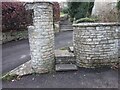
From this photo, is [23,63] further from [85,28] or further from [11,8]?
[11,8]

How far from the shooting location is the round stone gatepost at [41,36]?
6.16 metres

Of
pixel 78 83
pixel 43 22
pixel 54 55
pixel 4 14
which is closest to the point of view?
pixel 78 83

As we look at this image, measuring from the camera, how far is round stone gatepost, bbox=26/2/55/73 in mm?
6164

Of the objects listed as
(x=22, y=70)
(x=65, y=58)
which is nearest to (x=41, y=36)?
(x=65, y=58)

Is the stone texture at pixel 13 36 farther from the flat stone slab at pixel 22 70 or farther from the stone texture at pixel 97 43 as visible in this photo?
the stone texture at pixel 97 43

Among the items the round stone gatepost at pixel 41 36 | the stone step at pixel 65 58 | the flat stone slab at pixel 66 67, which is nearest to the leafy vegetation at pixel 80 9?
the stone step at pixel 65 58

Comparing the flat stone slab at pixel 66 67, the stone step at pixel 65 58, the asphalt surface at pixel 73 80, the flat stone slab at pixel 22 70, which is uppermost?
the stone step at pixel 65 58

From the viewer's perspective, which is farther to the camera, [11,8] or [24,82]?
[11,8]

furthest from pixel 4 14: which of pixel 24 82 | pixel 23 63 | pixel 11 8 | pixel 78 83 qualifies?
pixel 78 83

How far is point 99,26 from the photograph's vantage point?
648 cm

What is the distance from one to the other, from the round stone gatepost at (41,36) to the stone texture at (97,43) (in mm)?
1090

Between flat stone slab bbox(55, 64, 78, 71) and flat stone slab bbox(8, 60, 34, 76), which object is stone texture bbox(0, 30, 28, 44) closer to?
flat stone slab bbox(8, 60, 34, 76)

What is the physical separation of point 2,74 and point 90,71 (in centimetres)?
307

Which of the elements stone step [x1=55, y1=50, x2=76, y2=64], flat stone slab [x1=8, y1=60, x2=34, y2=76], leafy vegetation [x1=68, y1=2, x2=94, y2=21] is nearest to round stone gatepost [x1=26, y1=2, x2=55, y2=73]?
flat stone slab [x1=8, y1=60, x2=34, y2=76]
